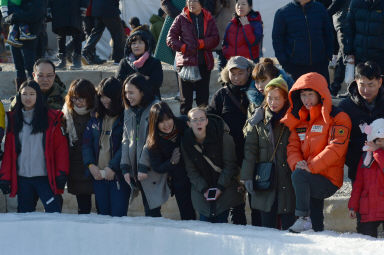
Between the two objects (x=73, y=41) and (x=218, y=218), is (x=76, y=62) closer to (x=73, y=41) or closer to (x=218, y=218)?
(x=73, y=41)

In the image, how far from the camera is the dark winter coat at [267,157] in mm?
5320

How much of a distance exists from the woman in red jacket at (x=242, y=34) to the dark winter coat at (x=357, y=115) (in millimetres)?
2460

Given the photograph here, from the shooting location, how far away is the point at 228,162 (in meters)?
5.57

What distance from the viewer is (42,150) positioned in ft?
19.5

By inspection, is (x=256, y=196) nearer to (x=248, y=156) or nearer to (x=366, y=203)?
(x=248, y=156)

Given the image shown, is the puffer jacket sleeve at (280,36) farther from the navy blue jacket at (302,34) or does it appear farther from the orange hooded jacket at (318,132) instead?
the orange hooded jacket at (318,132)

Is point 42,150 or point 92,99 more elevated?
point 92,99

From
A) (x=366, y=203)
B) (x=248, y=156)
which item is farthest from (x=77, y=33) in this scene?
(x=366, y=203)

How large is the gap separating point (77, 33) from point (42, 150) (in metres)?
4.10

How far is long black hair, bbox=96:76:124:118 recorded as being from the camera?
19.4 feet

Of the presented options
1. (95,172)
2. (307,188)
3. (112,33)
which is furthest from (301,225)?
(112,33)

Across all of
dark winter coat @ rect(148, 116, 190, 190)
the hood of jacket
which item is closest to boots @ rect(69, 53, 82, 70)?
dark winter coat @ rect(148, 116, 190, 190)

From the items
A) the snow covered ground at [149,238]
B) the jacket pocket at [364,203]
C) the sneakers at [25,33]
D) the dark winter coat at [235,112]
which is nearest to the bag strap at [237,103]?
the dark winter coat at [235,112]

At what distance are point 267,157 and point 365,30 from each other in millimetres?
2506
